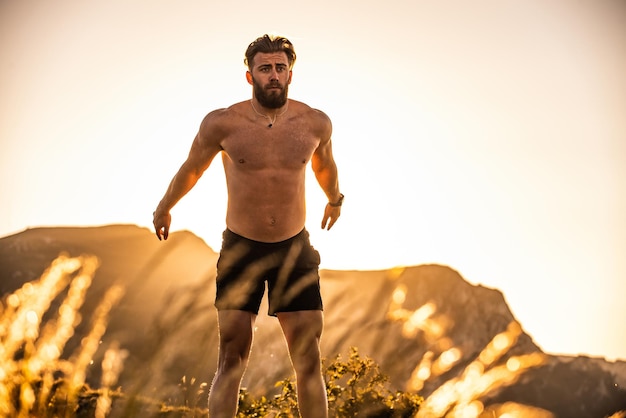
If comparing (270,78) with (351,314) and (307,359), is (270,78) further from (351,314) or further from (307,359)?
(351,314)

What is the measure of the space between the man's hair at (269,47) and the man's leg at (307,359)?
174cm

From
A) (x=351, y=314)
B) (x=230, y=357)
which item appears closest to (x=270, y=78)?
(x=230, y=357)

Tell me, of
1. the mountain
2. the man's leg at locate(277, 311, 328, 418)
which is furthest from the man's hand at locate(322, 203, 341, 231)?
the mountain

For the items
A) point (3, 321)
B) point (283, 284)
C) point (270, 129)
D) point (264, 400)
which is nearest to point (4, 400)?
point (3, 321)

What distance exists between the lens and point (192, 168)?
4.62 metres

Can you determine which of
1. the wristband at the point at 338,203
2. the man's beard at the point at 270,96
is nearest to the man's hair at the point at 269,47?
the man's beard at the point at 270,96

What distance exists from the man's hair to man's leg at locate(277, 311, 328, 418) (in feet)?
5.70

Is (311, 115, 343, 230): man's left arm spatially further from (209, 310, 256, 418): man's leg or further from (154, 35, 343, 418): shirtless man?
(209, 310, 256, 418): man's leg

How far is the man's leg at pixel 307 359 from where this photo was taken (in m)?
4.31

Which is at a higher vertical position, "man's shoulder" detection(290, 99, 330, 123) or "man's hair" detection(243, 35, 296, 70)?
"man's hair" detection(243, 35, 296, 70)

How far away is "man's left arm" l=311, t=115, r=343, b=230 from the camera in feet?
15.8

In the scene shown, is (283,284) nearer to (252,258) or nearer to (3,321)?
(252,258)

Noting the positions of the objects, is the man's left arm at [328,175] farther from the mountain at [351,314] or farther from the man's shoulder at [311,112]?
the mountain at [351,314]

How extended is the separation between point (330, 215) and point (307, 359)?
4.38 feet
